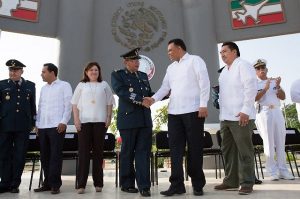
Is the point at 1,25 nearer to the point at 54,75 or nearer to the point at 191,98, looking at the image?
the point at 54,75

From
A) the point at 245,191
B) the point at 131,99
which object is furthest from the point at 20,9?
the point at 245,191

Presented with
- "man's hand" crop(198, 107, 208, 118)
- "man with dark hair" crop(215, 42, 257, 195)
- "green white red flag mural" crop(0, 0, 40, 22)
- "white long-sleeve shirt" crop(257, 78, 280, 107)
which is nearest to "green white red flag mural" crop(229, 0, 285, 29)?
"white long-sleeve shirt" crop(257, 78, 280, 107)

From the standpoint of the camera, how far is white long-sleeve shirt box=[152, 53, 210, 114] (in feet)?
9.11

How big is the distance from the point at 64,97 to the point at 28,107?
1.44 feet

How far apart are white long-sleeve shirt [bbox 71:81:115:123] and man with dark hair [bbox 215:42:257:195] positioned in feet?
4.05

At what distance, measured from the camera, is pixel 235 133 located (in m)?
2.81

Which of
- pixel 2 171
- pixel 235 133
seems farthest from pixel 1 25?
Answer: pixel 235 133

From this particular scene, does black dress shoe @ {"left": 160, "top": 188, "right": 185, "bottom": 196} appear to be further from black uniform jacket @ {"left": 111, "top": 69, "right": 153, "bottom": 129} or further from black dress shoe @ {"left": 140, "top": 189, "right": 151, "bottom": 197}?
black uniform jacket @ {"left": 111, "top": 69, "right": 153, "bottom": 129}

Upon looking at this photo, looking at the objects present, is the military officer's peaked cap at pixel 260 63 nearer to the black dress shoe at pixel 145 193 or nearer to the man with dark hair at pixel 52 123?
the black dress shoe at pixel 145 193

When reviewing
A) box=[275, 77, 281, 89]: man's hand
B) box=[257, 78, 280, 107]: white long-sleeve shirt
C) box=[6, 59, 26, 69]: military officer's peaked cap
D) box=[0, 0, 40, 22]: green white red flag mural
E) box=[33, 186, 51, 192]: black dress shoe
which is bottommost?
box=[33, 186, 51, 192]: black dress shoe

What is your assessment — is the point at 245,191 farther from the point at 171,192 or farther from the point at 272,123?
the point at 272,123

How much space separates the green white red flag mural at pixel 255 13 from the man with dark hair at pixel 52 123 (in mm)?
4974

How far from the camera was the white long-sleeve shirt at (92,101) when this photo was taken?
3111mm

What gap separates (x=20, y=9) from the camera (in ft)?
20.9
